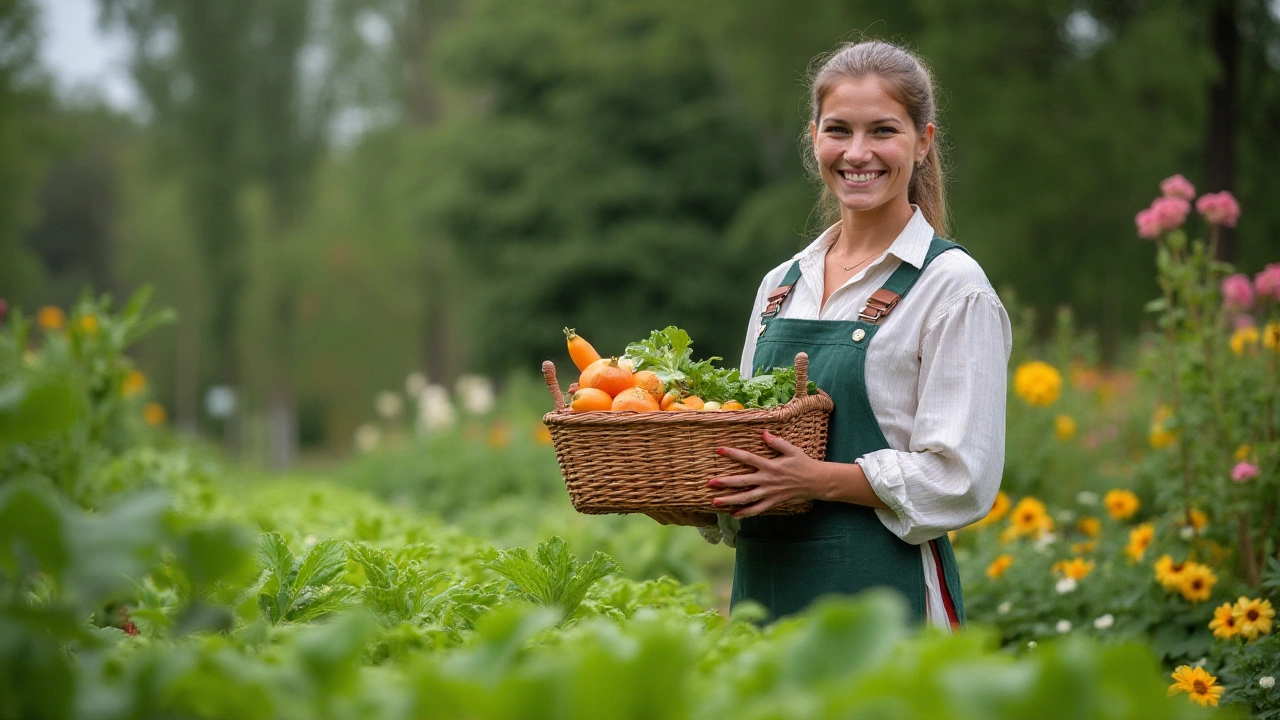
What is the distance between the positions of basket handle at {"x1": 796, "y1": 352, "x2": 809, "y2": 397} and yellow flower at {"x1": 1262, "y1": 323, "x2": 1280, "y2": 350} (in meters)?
2.36

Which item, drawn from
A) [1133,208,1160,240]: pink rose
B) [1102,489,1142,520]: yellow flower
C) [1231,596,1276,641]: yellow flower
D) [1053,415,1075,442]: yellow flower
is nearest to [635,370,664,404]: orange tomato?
[1231,596,1276,641]: yellow flower

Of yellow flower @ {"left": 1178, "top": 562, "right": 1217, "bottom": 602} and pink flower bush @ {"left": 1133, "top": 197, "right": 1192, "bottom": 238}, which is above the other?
pink flower bush @ {"left": 1133, "top": 197, "right": 1192, "bottom": 238}

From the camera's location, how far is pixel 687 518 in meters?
2.42

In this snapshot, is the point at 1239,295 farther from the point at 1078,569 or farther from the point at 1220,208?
the point at 1078,569

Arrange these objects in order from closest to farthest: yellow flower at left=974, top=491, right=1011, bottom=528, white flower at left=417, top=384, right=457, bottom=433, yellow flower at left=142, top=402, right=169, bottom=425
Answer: yellow flower at left=974, top=491, right=1011, bottom=528 < yellow flower at left=142, top=402, right=169, bottom=425 < white flower at left=417, top=384, right=457, bottom=433

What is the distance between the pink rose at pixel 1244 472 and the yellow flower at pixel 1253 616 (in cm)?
51

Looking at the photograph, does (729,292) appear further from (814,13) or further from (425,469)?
(425,469)

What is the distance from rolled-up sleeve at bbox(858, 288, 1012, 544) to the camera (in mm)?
2170

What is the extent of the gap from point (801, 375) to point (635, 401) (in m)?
0.31

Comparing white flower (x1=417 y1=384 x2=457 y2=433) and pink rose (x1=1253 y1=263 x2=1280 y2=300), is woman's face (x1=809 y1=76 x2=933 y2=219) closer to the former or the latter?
pink rose (x1=1253 y1=263 x2=1280 y2=300)

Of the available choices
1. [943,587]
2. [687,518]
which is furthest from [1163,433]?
Answer: [687,518]

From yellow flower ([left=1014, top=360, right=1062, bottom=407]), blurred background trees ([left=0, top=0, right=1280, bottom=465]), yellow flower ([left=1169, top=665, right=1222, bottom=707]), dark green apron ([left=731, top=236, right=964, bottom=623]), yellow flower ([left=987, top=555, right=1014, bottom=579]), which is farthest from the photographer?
blurred background trees ([left=0, top=0, right=1280, bottom=465])

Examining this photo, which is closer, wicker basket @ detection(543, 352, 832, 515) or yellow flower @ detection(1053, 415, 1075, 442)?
wicker basket @ detection(543, 352, 832, 515)

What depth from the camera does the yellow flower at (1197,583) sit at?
3.72 metres
